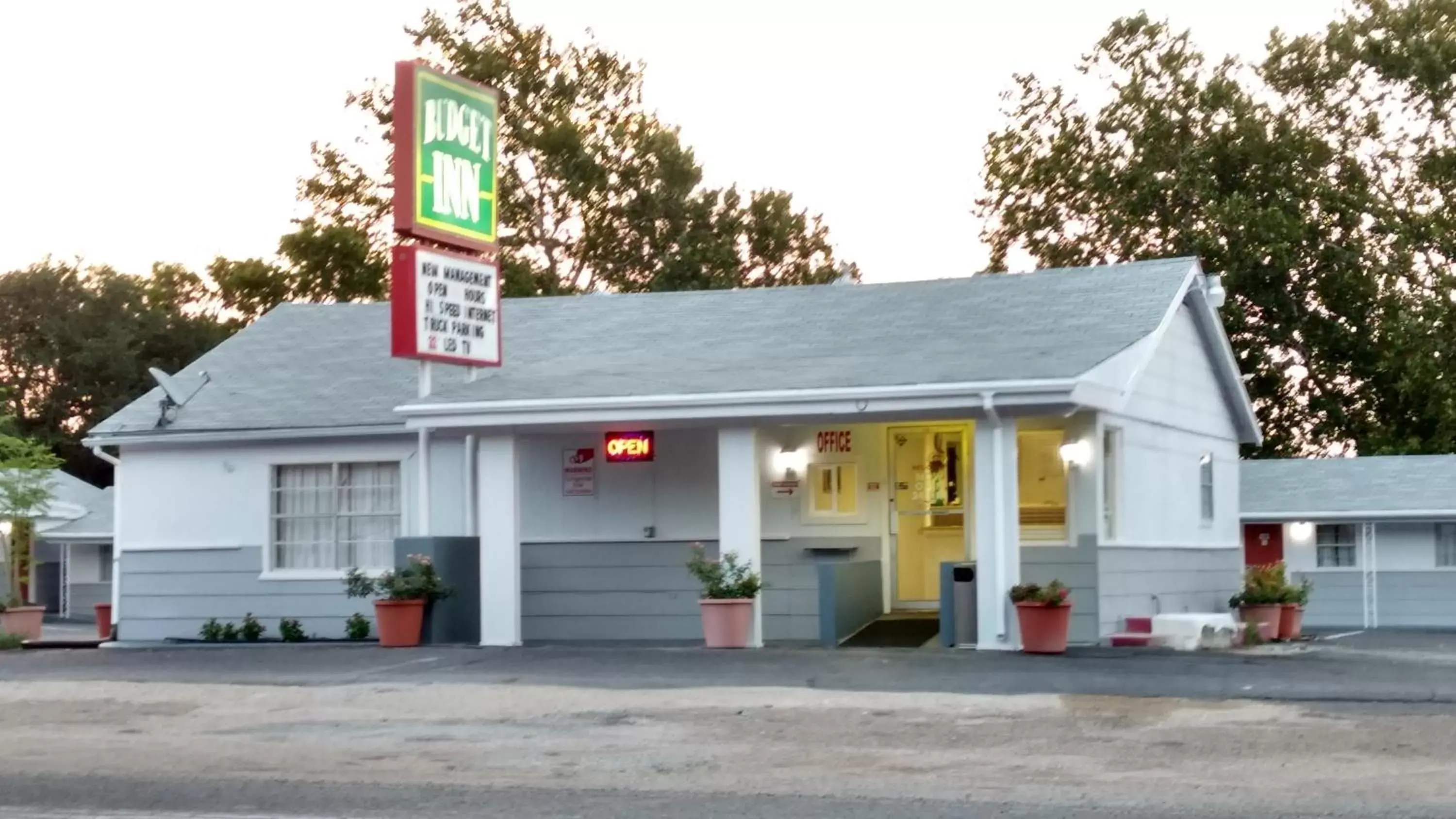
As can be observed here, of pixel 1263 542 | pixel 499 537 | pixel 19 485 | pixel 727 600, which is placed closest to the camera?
pixel 727 600

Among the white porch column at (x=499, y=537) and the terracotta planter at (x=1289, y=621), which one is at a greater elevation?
the white porch column at (x=499, y=537)

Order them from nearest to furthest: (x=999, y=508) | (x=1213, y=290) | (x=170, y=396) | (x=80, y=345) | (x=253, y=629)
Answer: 1. (x=999, y=508)
2. (x=253, y=629)
3. (x=170, y=396)
4. (x=1213, y=290)
5. (x=80, y=345)

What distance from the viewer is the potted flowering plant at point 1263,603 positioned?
80.0ft

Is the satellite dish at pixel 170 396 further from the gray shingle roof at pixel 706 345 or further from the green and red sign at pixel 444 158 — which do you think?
the green and red sign at pixel 444 158

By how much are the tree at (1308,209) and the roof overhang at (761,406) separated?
24576mm

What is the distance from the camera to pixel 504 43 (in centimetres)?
5088

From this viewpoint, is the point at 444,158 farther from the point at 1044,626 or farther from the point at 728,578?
the point at 1044,626

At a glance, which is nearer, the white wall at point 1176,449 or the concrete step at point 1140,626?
the concrete step at point 1140,626

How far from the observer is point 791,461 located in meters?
21.2

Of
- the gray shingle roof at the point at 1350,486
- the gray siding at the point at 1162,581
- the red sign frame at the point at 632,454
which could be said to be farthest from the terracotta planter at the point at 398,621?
the gray shingle roof at the point at 1350,486

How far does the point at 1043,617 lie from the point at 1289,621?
759 centimetres

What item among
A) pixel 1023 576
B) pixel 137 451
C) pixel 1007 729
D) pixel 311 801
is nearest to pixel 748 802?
pixel 311 801

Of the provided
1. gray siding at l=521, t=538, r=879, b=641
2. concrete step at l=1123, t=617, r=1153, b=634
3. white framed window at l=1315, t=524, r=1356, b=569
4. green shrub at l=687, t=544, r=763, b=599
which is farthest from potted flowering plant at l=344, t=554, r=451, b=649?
white framed window at l=1315, t=524, r=1356, b=569

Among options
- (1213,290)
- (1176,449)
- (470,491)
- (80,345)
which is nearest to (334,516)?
(470,491)
